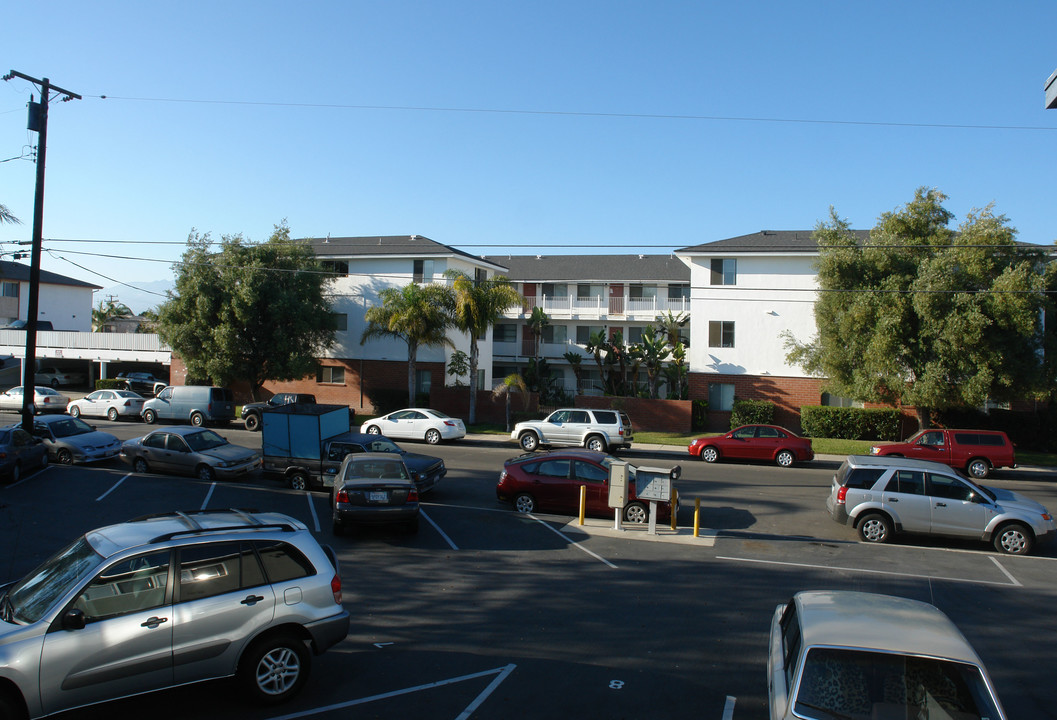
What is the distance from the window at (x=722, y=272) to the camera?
35312 mm

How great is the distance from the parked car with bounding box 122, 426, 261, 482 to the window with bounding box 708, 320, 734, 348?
2273 centimetres

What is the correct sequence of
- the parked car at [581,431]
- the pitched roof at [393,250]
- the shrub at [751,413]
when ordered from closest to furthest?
the parked car at [581,431]
the shrub at [751,413]
the pitched roof at [393,250]

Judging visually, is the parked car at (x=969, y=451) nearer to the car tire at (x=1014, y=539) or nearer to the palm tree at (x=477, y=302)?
the car tire at (x=1014, y=539)

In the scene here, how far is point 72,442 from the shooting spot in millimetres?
21062

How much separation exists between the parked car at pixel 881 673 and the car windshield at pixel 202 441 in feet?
58.8

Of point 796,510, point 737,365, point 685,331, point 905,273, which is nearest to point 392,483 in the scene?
point 796,510

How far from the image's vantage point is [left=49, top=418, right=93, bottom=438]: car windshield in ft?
70.8

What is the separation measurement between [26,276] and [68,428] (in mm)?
39838

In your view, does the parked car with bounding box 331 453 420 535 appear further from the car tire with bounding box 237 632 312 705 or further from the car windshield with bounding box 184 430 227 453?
the car windshield with bounding box 184 430 227 453

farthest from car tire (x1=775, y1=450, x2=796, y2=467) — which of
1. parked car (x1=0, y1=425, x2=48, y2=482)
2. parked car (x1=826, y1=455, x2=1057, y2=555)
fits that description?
parked car (x1=0, y1=425, x2=48, y2=482)

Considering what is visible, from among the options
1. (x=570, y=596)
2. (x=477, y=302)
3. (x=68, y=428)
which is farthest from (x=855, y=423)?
(x=68, y=428)

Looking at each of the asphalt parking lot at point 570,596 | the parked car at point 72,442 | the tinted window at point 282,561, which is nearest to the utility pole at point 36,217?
the parked car at point 72,442

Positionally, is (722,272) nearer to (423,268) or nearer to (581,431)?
(581,431)

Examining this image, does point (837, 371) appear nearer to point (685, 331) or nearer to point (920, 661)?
point (685, 331)
